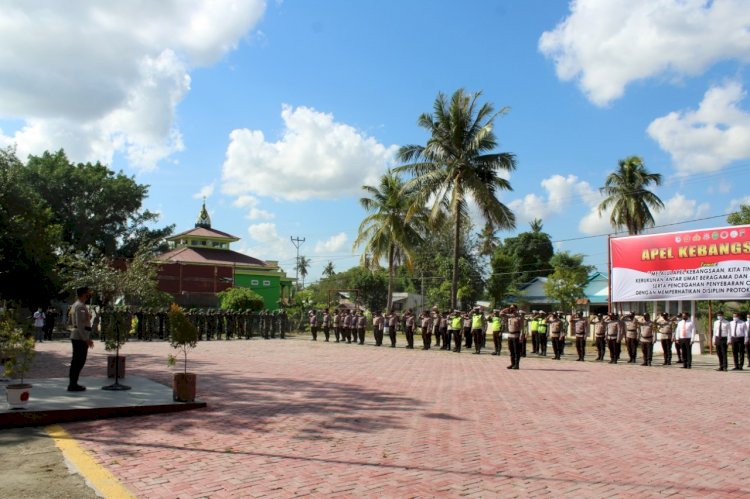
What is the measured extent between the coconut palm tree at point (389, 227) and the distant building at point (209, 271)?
17.2 m

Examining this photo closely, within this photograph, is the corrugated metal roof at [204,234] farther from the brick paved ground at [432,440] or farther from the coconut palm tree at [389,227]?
the brick paved ground at [432,440]

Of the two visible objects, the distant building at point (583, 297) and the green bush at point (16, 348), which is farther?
the distant building at point (583, 297)

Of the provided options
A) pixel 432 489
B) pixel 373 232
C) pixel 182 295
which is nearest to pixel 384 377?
pixel 432 489

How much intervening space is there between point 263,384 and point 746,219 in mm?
32024

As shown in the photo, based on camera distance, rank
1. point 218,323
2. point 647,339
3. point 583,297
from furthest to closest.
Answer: point 583,297 → point 218,323 → point 647,339

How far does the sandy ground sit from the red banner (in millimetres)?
20166

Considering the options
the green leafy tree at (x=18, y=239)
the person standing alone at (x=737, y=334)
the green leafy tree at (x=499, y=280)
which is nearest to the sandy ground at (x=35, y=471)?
the green leafy tree at (x=18, y=239)

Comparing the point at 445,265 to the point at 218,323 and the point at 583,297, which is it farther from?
the point at 218,323

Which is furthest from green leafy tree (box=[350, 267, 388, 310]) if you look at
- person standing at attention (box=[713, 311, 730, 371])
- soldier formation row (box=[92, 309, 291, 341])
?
person standing at attention (box=[713, 311, 730, 371])

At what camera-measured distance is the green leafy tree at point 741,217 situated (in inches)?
1335

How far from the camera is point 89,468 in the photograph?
577cm

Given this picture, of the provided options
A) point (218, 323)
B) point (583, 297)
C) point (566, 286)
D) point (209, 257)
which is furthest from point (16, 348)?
point (209, 257)

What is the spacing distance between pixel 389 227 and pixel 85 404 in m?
25.3

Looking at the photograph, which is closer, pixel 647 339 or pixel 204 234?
pixel 647 339
